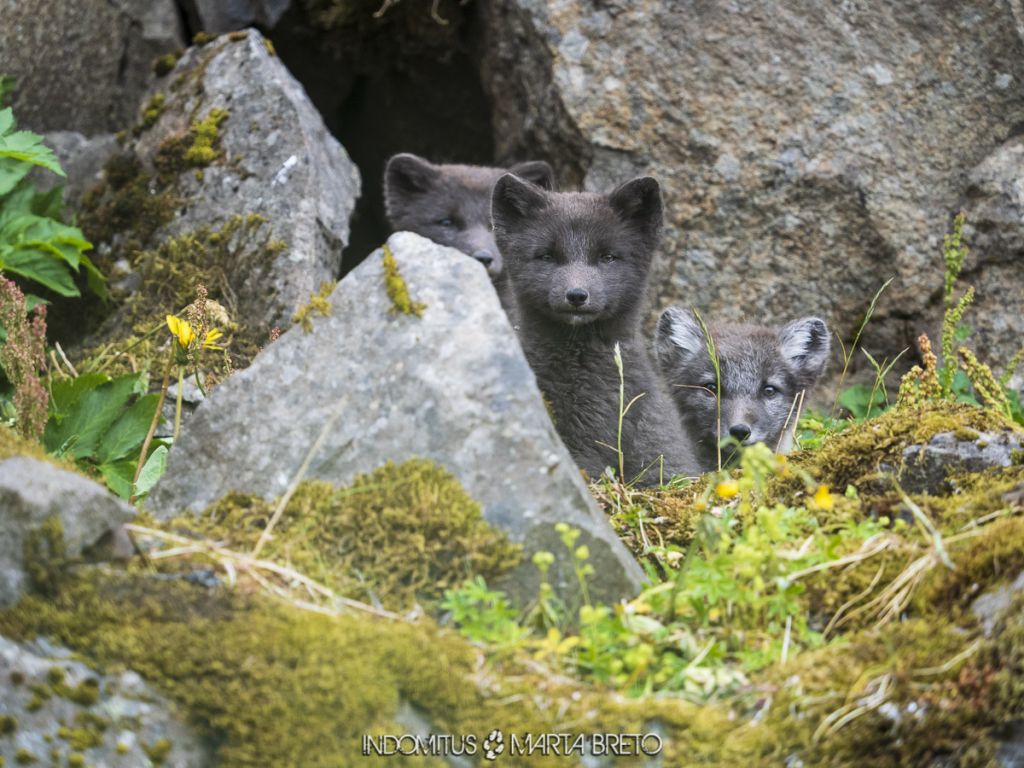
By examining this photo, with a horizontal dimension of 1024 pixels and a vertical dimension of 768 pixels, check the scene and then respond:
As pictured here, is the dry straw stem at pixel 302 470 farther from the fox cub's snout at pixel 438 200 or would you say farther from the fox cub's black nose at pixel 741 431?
the fox cub's snout at pixel 438 200

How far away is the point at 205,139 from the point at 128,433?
3.20 meters

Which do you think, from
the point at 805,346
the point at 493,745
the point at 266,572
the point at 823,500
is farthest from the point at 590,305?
the point at 493,745

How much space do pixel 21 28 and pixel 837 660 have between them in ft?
23.1

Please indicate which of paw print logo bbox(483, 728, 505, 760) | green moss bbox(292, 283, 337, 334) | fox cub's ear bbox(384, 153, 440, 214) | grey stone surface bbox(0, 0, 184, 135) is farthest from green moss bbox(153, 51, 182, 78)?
paw print logo bbox(483, 728, 505, 760)

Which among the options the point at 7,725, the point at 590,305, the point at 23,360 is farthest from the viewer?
the point at 590,305

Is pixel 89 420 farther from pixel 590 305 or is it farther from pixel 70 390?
pixel 590 305

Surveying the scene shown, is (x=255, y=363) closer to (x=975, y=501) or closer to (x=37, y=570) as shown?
(x=37, y=570)

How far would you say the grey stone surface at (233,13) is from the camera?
370 inches

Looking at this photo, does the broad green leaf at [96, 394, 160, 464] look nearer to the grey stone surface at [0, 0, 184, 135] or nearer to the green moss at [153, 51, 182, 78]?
the grey stone surface at [0, 0, 184, 135]

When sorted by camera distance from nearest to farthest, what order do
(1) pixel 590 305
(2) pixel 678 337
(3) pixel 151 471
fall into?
(3) pixel 151 471
(1) pixel 590 305
(2) pixel 678 337

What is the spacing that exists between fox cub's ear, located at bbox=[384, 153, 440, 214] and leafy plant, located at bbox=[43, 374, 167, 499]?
3.71m

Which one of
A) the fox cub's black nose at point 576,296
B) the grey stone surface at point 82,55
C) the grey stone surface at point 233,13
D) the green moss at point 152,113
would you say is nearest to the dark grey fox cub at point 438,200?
the green moss at point 152,113

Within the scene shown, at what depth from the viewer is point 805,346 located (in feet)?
22.8

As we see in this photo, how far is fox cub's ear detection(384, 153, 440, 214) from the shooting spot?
28.9 feet
